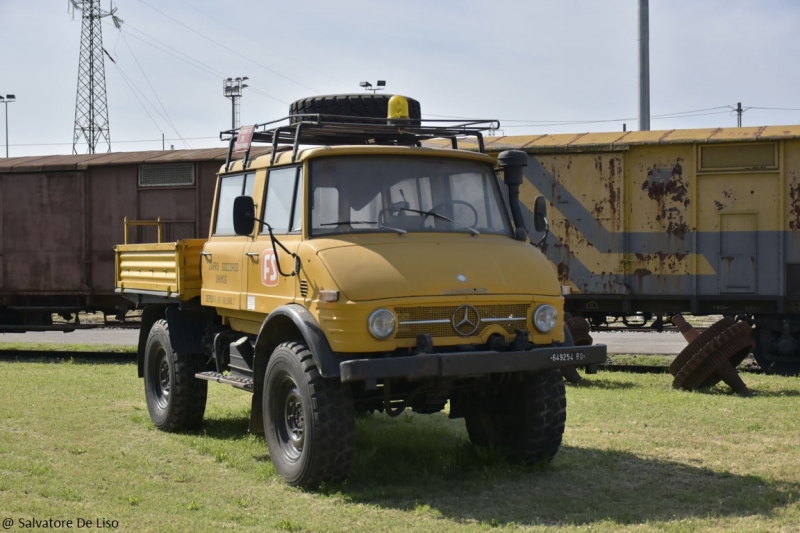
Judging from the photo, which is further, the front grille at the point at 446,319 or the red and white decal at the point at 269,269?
the red and white decal at the point at 269,269

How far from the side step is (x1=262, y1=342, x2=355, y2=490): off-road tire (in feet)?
2.62

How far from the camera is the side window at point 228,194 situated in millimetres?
8797

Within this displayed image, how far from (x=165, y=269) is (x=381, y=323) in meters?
3.67

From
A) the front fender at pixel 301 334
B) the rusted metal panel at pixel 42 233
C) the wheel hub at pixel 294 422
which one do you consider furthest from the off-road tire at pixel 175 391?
the rusted metal panel at pixel 42 233

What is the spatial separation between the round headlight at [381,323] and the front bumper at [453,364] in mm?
227

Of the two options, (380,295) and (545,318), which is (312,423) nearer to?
(380,295)

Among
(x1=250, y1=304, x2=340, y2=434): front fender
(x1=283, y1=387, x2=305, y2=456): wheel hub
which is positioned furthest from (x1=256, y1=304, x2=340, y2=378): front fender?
(x1=283, y1=387, x2=305, y2=456): wheel hub

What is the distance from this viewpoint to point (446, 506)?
669 cm

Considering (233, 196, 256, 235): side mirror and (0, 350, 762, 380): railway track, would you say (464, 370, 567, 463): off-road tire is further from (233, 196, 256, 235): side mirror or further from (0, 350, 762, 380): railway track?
(0, 350, 762, 380): railway track

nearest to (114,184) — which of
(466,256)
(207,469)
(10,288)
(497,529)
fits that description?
(10,288)

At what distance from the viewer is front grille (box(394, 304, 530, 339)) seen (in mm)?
6930

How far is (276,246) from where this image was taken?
780 cm

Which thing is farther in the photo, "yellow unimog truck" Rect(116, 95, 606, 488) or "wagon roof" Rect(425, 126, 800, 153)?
"wagon roof" Rect(425, 126, 800, 153)

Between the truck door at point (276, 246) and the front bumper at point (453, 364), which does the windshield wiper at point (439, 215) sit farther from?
the front bumper at point (453, 364)
